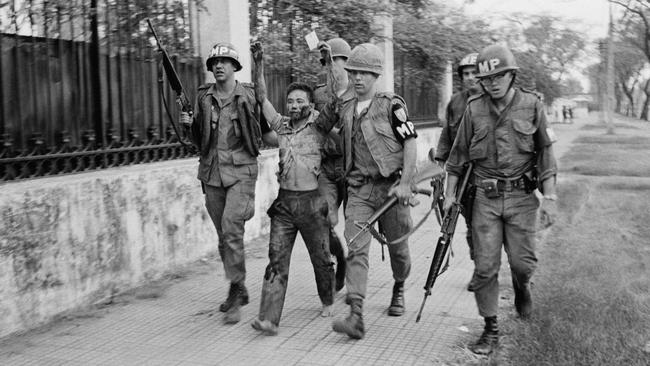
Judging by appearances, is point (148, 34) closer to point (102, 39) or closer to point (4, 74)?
point (102, 39)

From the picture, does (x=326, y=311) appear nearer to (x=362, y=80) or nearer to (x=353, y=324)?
(x=353, y=324)

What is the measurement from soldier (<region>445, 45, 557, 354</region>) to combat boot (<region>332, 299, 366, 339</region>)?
0.74 metres

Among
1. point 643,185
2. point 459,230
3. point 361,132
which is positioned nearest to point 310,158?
point 361,132

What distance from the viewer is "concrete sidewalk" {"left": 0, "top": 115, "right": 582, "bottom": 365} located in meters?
4.73

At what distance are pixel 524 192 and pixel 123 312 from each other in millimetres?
3122

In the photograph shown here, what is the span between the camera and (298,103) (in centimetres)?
533

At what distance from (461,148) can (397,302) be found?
133 centimetres

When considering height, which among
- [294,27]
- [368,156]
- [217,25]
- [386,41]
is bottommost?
[368,156]

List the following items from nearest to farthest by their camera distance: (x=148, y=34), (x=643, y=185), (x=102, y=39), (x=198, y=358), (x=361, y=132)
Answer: (x=198, y=358) < (x=361, y=132) < (x=102, y=39) < (x=148, y=34) < (x=643, y=185)

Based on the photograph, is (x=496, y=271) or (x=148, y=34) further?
(x=148, y=34)

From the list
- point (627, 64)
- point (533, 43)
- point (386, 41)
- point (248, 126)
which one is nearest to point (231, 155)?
point (248, 126)

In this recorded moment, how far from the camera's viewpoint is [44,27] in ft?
19.4

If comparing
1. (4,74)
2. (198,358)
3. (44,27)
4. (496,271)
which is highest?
(44,27)

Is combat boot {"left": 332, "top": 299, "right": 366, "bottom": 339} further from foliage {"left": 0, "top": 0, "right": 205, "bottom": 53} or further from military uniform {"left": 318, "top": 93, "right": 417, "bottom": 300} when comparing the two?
foliage {"left": 0, "top": 0, "right": 205, "bottom": 53}
